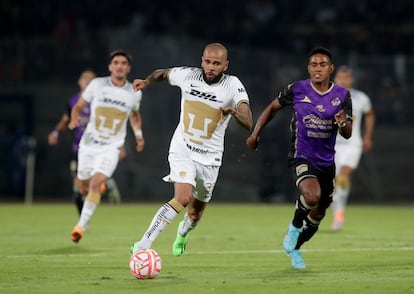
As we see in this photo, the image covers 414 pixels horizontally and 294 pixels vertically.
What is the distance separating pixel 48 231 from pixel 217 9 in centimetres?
1672

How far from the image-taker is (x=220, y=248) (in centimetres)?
1395

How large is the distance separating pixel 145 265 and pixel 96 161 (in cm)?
529

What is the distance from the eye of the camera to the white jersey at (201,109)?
1158 cm

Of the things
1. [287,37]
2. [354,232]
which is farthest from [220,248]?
[287,37]

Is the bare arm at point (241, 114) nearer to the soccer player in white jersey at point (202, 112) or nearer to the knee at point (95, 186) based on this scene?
the soccer player in white jersey at point (202, 112)

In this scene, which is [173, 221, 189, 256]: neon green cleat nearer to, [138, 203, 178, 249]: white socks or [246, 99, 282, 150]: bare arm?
[138, 203, 178, 249]: white socks

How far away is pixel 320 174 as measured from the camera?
1155 centimetres

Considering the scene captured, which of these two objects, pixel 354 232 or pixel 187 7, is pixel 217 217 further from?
pixel 187 7


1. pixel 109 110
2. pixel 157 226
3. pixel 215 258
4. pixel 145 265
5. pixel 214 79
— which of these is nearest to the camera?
pixel 145 265

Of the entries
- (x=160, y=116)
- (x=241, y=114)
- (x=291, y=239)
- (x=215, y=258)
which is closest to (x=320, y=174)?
(x=291, y=239)

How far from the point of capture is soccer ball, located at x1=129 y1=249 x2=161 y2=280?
10062mm

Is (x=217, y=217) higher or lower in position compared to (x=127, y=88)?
lower

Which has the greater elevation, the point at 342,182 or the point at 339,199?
the point at 342,182

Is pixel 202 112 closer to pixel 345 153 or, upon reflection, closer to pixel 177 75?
pixel 177 75
